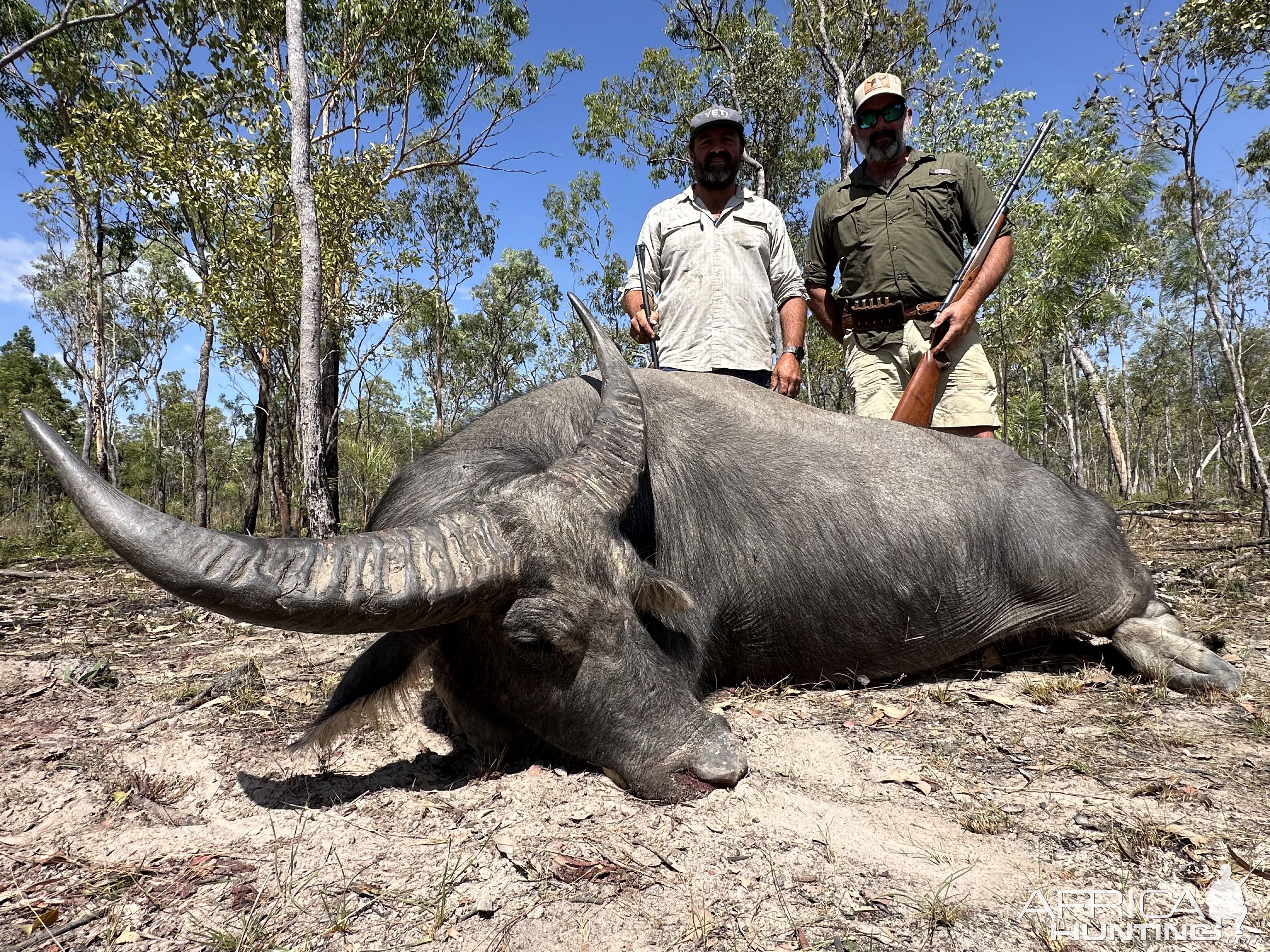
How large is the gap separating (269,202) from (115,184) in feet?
8.93

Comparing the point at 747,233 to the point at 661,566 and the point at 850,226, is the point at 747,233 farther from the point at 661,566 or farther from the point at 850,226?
the point at 661,566

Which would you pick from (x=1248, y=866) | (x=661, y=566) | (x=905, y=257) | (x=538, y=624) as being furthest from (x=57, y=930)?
(x=905, y=257)

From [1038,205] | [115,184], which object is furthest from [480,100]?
[1038,205]

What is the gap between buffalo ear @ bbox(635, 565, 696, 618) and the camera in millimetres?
2410

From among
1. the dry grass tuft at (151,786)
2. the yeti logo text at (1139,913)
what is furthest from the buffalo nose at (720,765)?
the dry grass tuft at (151,786)

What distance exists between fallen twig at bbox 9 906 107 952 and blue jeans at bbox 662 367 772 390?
3.53m

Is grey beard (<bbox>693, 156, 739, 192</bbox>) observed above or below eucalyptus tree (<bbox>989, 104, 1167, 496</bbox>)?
below

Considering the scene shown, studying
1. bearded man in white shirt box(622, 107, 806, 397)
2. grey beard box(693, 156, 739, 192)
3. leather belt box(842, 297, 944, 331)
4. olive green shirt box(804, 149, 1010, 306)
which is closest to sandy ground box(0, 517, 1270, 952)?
bearded man in white shirt box(622, 107, 806, 397)

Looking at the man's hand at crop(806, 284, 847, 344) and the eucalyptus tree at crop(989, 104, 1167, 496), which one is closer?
the man's hand at crop(806, 284, 847, 344)

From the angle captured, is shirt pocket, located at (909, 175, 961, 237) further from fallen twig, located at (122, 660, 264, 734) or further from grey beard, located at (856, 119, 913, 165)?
fallen twig, located at (122, 660, 264, 734)

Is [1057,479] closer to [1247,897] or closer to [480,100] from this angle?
[1247,897]

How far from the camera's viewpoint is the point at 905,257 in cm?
443

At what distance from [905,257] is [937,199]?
18.3 inches

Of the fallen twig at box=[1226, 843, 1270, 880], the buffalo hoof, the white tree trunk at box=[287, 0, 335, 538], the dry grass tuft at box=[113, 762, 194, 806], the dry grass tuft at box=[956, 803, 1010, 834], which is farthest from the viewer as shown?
the white tree trunk at box=[287, 0, 335, 538]
